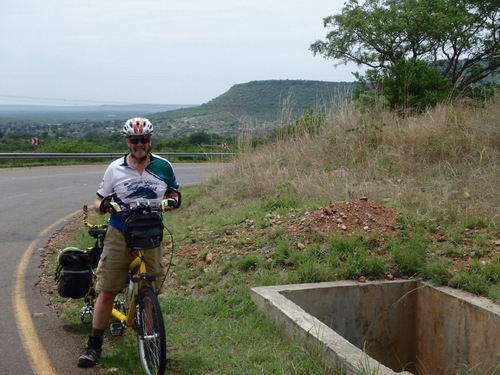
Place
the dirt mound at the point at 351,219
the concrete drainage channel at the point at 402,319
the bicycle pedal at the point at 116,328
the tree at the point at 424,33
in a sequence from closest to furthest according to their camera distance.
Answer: the bicycle pedal at the point at 116,328 < the concrete drainage channel at the point at 402,319 < the dirt mound at the point at 351,219 < the tree at the point at 424,33

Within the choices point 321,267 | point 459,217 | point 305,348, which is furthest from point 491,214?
point 305,348

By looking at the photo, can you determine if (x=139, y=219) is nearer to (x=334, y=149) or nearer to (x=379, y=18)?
(x=334, y=149)

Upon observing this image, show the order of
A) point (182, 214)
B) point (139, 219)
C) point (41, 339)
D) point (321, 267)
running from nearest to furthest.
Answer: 1. point (139, 219)
2. point (41, 339)
3. point (321, 267)
4. point (182, 214)

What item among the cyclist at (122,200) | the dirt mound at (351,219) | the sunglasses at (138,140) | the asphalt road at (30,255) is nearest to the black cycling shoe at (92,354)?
the cyclist at (122,200)

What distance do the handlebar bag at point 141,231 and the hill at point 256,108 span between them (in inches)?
399

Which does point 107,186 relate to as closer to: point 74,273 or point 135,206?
point 135,206

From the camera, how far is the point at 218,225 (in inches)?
377

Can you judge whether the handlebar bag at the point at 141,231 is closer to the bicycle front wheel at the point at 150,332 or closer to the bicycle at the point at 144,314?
the bicycle at the point at 144,314

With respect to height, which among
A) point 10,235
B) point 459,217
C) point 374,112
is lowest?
point 10,235

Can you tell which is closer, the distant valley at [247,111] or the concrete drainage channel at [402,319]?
the concrete drainage channel at [402,319]

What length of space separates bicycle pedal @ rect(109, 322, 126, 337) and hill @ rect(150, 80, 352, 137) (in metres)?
9.87

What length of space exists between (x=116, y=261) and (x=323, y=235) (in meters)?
3.22

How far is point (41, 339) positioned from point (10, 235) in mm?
6162

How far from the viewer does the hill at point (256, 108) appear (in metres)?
15.3
